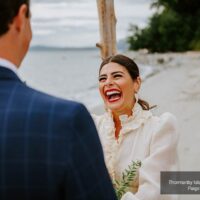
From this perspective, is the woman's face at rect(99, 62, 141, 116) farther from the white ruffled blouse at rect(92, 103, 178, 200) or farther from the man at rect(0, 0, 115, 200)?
the man at rect(0, 0, 115, 200)

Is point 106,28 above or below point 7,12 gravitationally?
below

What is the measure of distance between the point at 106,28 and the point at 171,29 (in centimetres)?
5562

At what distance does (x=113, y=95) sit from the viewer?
2.57 m

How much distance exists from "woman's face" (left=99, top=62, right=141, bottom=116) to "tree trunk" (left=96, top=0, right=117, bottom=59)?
117cm

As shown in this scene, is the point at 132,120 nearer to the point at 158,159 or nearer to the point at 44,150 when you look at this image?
the point at 158,159

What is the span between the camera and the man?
4.01 feet

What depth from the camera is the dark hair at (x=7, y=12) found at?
4.10 ft

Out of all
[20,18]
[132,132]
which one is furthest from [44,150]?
[132,132]

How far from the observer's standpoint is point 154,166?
235cm

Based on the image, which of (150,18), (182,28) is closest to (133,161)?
(182,28)

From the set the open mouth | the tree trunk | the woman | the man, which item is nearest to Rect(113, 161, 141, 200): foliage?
the woman

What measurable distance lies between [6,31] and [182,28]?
190 ft

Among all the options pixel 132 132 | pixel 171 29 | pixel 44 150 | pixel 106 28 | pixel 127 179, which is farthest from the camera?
pixel 171 29

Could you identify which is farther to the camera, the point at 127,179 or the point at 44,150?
the point at 127,179
